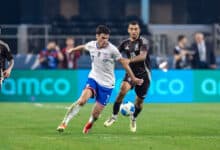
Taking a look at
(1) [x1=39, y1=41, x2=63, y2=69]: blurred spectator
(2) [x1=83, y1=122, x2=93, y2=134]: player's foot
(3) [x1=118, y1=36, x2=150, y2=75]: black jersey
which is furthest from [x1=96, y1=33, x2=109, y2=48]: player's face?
(1) [x1=39, y1=41, x2=63, y2=69]: blurred spectator

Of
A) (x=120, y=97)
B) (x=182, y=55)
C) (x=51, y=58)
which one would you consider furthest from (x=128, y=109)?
(x=182, y=55)

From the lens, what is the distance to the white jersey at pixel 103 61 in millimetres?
18766

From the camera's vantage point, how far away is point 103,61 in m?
18.8

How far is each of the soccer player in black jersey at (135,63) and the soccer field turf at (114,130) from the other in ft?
1.35

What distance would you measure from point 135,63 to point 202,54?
45.1ft

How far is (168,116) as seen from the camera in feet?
81.8

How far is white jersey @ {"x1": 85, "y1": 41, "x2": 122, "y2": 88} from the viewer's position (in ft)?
61.6

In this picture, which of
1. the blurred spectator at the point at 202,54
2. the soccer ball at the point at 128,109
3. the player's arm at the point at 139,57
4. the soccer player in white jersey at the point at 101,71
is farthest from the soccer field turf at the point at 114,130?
the blurred spectator at the point at 202,54

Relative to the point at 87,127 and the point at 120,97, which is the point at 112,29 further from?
the point at 87,127

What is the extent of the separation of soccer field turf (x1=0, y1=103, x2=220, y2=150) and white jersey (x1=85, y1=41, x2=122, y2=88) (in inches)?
40.2

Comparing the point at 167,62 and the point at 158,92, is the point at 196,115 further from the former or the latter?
the point at 167,62

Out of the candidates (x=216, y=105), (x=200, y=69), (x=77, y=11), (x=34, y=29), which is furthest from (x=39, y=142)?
(x=77, y=11)

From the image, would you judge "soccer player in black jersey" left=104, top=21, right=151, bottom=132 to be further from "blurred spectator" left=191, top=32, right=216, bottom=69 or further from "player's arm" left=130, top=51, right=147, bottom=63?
"blurred spectator" left=191, top=32, right=216, bottom=69

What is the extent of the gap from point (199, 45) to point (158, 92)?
2327 mm
